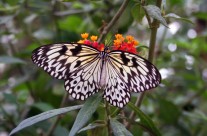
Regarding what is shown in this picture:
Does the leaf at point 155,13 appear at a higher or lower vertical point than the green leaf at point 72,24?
higher

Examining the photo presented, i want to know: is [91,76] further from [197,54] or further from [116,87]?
[197,54]

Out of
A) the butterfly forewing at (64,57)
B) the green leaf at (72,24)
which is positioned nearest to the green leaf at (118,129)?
the butterfly forewing at (64,57)

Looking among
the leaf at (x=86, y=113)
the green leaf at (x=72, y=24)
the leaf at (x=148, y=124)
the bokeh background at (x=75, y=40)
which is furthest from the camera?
the green leaf at (x=72, y=24)

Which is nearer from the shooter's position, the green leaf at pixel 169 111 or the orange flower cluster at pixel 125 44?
the orange flower cluster at pixel 125 44

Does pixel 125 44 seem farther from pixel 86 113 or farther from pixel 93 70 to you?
pixel 86 113

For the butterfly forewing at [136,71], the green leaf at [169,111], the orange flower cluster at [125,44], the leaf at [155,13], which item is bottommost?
the green leaf at [169,111]

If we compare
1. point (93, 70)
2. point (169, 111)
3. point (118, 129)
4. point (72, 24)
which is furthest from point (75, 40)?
point (118, 129)

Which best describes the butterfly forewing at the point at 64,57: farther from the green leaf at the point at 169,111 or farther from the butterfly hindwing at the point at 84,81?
the green leaf at the point at 169,111
